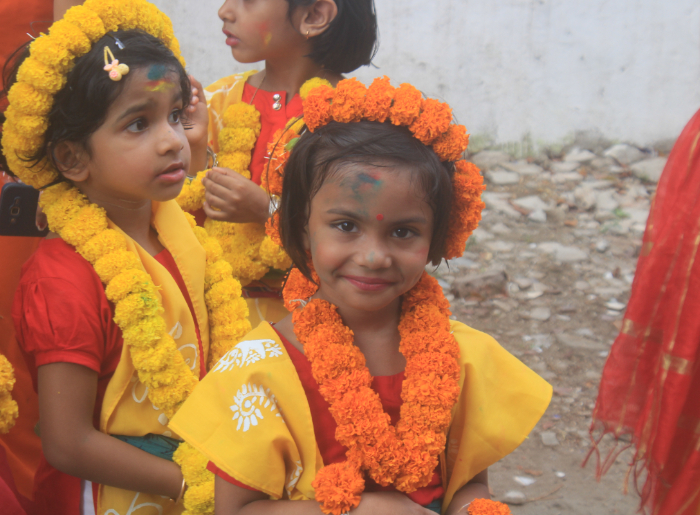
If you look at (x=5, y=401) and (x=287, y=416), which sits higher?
(x=287, y=416)

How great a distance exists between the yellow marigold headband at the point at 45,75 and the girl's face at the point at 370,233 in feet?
2.35

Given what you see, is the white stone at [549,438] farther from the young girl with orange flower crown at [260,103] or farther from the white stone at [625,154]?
the white stone at [625,154]

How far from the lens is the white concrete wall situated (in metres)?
6.96

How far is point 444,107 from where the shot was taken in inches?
64.9

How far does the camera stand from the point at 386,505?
1489 mm

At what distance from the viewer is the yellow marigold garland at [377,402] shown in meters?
1.51

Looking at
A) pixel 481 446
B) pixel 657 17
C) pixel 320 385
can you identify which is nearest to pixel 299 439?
pixel 320 385

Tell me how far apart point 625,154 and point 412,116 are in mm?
6325

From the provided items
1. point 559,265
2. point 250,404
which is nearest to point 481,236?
point 559,265

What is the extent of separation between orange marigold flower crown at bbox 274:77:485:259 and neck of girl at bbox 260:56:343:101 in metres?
1.06

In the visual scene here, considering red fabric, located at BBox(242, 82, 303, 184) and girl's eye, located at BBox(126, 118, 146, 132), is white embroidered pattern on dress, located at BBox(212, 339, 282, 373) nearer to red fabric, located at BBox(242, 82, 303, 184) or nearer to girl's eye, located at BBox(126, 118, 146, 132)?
girl's eye, located at BBox(126, 118, 146, 132)

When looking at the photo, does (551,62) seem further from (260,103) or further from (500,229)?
(260,103)

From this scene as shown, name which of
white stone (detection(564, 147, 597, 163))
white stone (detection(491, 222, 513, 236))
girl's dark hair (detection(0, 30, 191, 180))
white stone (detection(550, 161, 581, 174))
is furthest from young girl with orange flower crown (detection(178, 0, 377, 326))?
white stone (detection(564, 147, 597, 163))

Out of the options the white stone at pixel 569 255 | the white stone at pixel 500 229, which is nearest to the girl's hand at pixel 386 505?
the white stone at pixel 569 255
